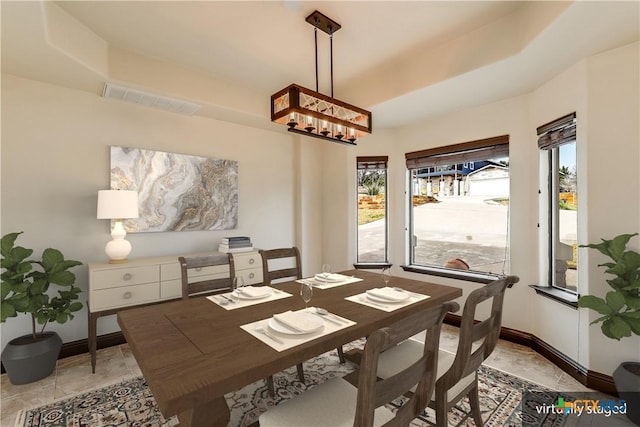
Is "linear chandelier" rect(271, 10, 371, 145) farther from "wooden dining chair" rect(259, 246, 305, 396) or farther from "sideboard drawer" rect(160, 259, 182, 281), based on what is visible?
"sideboard drawer" rect(160, 259, 182, 281)

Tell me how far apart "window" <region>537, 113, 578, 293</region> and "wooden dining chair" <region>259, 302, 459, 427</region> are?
2247mm

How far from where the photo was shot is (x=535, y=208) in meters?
2.92

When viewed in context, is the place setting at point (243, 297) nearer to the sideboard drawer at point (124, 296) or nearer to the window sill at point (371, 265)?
the sideboard drawer at point (124, 296)

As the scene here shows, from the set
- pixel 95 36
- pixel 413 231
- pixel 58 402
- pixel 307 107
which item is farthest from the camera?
pixel 413 231

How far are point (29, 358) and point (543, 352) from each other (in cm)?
432

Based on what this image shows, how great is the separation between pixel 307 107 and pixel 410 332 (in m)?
1.50

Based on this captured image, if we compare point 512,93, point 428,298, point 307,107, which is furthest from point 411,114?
point 428,298

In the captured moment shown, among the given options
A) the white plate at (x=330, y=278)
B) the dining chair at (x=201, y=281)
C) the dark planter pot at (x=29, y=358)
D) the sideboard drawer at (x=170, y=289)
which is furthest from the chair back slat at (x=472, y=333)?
the dark planter pot at (x=29, y=358)

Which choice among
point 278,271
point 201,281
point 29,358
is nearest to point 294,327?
point 201,281

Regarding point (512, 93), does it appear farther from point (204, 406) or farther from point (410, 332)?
point (204, 406)

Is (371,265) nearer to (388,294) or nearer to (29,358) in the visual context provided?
(388,294)

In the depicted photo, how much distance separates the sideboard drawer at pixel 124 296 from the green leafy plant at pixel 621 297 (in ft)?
11.2

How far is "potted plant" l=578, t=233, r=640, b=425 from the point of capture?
6.12 feet

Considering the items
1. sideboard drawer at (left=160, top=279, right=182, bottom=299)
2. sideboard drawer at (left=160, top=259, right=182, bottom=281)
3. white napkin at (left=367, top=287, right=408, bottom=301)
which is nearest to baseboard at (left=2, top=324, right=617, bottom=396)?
sideboard drawer at (left=160, top=279, right=182, bottom=299)
